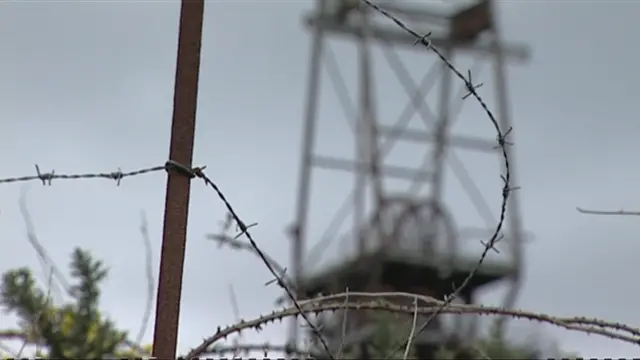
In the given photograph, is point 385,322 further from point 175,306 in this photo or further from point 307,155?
point 307,155

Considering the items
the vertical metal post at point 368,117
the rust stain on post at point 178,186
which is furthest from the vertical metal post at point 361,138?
the rust stain on post at point 178,186

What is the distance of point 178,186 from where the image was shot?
5.73 feet

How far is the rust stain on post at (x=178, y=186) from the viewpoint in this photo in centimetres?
169

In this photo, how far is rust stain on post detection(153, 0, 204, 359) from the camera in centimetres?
169

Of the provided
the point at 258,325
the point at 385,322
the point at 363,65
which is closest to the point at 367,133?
the point at 363,65

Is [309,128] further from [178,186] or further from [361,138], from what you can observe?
[178,186]

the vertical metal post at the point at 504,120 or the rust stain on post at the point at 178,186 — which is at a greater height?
the vertical metal post at the point at 504,120

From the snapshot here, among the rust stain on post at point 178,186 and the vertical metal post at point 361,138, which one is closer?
the rust stain on post at point 178,186

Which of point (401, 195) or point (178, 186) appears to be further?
point (401, 195)

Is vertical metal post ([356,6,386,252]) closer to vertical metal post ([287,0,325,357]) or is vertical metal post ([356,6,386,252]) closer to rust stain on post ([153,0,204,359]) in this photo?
vertical metal post ([287,0,325,357])

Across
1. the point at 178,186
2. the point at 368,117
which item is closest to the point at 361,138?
the point at 368,117

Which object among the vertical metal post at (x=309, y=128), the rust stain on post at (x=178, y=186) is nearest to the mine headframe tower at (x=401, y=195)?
the vertical metal post at (x=309, y=128)

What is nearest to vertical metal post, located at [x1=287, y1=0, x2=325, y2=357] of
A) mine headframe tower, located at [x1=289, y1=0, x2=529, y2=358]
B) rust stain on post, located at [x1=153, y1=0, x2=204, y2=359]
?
mine headframe tower, located at [x1=289, y1=0, x2=529, y2=358]

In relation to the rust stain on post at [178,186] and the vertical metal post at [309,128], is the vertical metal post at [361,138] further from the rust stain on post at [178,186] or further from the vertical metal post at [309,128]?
the rust stain on post at [178,186]
